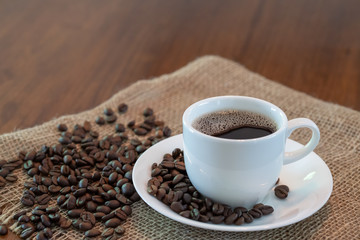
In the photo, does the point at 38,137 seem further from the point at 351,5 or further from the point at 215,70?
the point at 351,5

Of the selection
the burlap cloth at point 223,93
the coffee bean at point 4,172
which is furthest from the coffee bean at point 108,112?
the coffee bean at point 4,172

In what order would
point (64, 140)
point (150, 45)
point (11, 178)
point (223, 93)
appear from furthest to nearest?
point (150, 45)
point (223, 93)
point (64, 140)
point (11, 178)

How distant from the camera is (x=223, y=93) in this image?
204cm

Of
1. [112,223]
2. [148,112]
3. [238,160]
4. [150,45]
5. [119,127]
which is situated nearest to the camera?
[238,160]

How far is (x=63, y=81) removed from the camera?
222 centimetres

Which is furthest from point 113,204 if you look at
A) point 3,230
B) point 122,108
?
point 122,108

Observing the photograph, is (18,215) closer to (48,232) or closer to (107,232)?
(48,232)

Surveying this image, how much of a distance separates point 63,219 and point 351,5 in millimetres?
2414

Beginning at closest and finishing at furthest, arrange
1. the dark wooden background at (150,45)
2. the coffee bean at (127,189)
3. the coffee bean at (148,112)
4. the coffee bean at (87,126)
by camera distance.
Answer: the coffee bean at (127,189), the coffee bean at (87,126), the coffee bean at (148,112), the dark wooden background at (150,45)

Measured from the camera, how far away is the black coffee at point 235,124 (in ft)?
4.17

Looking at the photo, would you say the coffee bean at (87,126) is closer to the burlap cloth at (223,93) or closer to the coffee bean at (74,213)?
the burlap cloth at (223,93)

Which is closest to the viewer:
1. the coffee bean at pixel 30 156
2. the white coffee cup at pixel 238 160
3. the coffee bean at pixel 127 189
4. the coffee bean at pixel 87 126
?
the white coffee cup at pixel 238 160

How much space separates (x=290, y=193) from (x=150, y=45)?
149cm

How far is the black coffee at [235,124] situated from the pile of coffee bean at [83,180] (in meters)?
0.30
